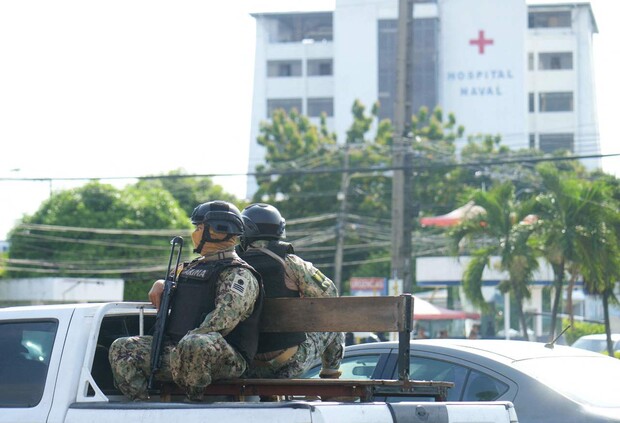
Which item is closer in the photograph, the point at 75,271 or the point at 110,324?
the point at 110,324

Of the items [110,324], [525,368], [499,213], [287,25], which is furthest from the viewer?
[287,25]

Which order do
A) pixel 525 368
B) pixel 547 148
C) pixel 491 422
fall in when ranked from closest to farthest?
pixel 491 422, pixel 525 368, pixel 547 148

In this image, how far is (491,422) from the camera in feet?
17.3

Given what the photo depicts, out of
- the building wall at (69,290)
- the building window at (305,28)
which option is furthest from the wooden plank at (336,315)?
the building window at (305,28)

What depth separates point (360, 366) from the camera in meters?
7.88

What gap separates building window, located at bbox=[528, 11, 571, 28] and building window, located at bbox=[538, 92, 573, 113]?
654 cm

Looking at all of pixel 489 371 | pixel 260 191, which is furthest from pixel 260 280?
pixel 260 191

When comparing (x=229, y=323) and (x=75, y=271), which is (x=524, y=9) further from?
(x=229, y=323)

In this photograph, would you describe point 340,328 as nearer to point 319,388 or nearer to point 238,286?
point 319,388

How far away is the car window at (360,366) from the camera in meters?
7.79

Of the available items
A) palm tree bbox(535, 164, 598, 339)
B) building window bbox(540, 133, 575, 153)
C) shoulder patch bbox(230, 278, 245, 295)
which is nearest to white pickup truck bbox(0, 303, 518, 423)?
shoulder patch bbox(230, 278, 245, 295)

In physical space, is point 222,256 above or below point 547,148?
below

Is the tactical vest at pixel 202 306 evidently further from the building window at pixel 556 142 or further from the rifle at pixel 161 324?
the building window at pixel 556 142

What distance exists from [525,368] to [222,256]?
8.28ft
